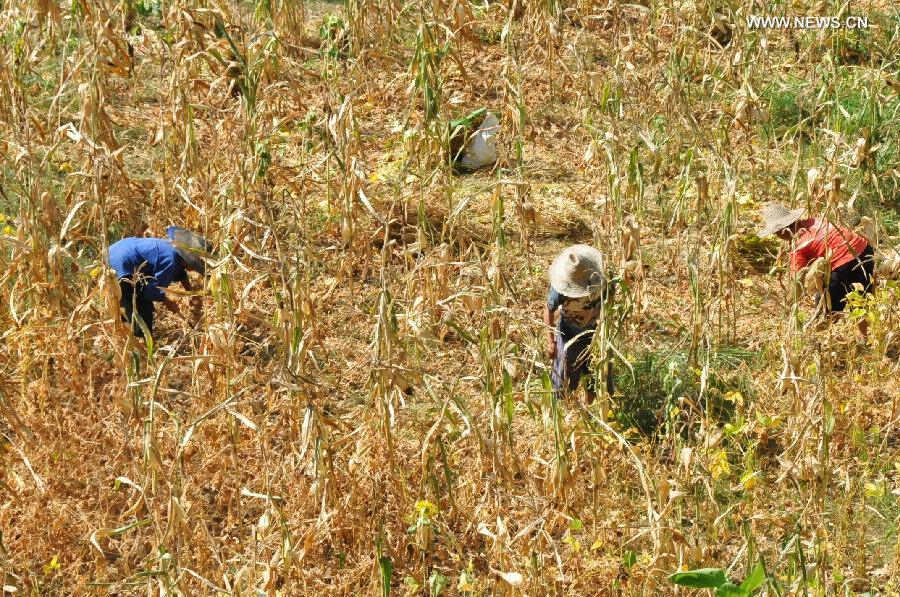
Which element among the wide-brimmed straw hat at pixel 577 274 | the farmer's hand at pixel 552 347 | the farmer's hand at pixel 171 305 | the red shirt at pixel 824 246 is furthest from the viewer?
the farmer's hand at pixel 171 305

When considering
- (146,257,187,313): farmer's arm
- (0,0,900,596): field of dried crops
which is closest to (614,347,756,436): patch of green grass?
(0,0,900,596): field of dried crops

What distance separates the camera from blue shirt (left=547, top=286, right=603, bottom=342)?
184 inches

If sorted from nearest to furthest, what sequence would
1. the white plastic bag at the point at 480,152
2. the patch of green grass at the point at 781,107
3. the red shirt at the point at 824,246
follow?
the red shirt at the point at 824,246, the white plastic bag at the point at 480,152, the patch of green grass at the point at 781,107

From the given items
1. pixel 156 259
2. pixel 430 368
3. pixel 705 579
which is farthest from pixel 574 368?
pixel 156 259

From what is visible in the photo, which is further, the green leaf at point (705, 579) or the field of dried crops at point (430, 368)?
the field of dried crops at point (430, 368)

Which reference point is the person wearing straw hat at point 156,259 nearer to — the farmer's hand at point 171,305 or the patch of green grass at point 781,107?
the farmer's hand at point 171,305

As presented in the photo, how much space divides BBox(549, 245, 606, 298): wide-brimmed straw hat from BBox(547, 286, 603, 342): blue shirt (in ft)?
0.14

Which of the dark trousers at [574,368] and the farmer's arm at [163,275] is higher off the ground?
the farmer's arm at [163,275]

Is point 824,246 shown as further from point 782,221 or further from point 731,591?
point 731,591

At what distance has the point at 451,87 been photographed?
695cm

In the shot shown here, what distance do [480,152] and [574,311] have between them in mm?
1912

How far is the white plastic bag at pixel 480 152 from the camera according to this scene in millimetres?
6340

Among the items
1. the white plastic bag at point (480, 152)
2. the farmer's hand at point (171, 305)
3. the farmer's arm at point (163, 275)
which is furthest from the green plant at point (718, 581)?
the white plastic bag at point (480, 152)

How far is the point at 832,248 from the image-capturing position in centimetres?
Answer: 509
